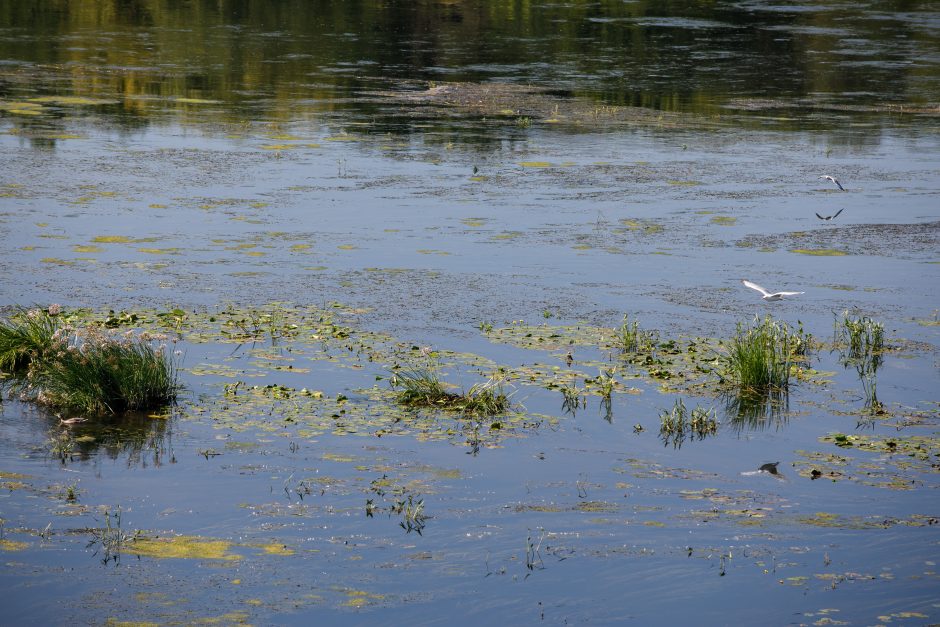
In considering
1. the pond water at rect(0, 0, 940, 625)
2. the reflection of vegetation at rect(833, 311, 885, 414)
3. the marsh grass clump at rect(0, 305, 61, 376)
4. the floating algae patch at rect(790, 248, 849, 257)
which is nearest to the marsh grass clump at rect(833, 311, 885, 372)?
the reflection of vegetation at rect(833, 311, 885, 414)

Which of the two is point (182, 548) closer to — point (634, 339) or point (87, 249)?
point (634, 339)

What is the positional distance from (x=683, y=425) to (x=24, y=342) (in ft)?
17.0

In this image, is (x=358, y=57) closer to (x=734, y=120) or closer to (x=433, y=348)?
(x=734, y=120)

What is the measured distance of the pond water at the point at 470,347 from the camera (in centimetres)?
743

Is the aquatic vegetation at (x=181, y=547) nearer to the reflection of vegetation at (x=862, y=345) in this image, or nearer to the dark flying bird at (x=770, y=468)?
the dark flying bird at (x=770, y=468)

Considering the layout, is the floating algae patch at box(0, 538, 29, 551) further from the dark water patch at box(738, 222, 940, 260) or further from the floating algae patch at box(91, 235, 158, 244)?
the dark water patch at box(738, 222, 940, 260)

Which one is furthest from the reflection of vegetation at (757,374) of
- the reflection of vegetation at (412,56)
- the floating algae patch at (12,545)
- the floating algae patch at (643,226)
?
the reflection of vegetation at (412,56)

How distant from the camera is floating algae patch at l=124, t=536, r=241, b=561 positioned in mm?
7555

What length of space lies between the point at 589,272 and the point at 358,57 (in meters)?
19.8

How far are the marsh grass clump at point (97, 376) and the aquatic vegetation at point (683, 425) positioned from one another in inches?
143

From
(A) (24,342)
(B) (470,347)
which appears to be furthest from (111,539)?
(B) (470,347)

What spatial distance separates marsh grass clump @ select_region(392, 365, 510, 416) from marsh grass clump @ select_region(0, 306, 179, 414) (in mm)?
1750

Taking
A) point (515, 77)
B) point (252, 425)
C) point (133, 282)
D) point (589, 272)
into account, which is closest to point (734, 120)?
point (515, 77)

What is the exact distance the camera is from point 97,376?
975 cm
